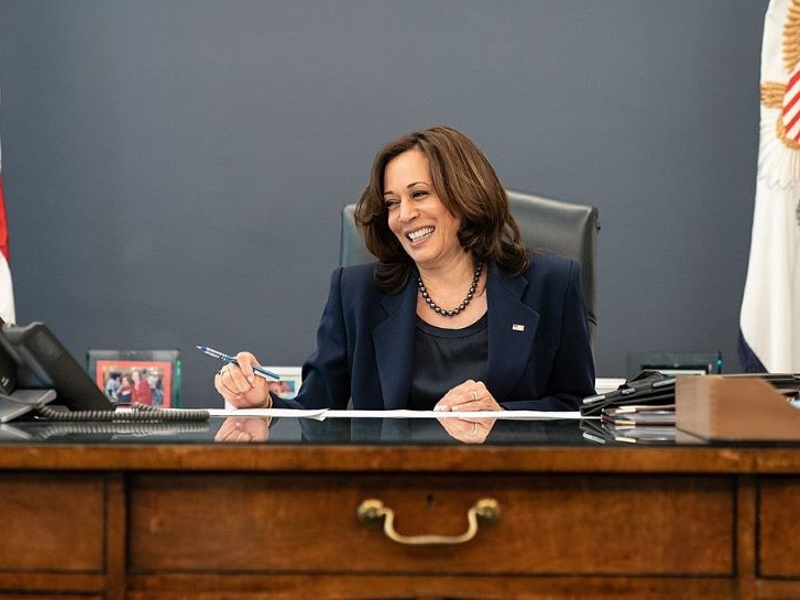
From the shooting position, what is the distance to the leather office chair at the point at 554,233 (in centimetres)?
241

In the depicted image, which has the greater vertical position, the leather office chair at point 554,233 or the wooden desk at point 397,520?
the leather office chair at point 554,233

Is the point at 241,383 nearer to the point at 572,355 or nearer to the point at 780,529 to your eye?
the point at 572,355

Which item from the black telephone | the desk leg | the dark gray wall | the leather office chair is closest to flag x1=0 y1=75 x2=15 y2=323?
the dark gray wall

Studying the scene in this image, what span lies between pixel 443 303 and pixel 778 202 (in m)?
1.28

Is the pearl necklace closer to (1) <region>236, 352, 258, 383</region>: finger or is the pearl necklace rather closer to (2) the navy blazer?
(2) the navy blazer

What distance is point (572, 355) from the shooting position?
→ 2.31m

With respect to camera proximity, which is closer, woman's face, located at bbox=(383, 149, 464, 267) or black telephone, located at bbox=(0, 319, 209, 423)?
black telephone, located at bbox=(0, 319, 209, 423)

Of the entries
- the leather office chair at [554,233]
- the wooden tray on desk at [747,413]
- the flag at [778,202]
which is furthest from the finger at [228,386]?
the flag at [778,202]

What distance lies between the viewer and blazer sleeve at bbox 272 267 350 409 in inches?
91.5

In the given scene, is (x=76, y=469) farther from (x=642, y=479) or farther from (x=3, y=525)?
(x=642, y=479)

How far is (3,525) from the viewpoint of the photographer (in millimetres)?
959

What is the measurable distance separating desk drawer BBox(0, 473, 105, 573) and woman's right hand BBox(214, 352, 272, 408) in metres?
0.83

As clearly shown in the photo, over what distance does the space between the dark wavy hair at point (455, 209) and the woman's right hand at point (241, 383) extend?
24.0 inches

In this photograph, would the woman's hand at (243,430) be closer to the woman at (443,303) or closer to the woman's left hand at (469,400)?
the woman's left hand at (469,400)
